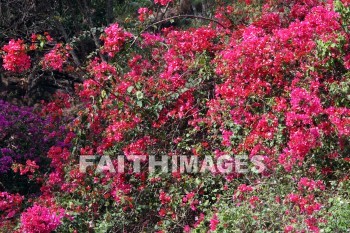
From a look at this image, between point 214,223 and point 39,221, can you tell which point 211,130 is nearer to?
point 214,223

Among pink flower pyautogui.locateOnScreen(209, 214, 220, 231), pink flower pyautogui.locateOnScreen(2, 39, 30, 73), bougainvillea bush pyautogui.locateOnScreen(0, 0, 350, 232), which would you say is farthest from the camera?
pink flower pyautogui.locateOnScreen(2, 39, 30, 73)

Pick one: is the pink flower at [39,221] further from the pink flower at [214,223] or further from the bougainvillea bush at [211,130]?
the pink flower at [214,223]

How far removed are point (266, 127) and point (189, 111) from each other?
0.79 m

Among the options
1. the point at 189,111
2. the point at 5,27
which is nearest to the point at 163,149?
the point at 189,111

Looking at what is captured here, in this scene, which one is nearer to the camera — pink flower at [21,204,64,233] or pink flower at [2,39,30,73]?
pink flower at [21,204,64,233]

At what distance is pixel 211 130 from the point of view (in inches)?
177

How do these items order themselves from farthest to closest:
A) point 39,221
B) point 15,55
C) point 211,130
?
1. point 211,130
2. point 15,55
3. point 39,221

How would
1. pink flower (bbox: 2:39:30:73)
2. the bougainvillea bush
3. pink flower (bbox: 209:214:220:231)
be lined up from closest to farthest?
pink flower (bbox: 209:214:220:231)
the bougainvillea bush
pink flower (bbox: 2:39:30:73)

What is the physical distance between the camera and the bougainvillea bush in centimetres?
386

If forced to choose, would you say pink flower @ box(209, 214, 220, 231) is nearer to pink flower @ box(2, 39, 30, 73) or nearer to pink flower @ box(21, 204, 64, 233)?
pink flower @ box(21, 204, 64, 233)

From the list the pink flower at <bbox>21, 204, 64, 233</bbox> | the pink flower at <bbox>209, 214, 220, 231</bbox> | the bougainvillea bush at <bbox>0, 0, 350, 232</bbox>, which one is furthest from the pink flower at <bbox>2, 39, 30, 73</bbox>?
the pink flower at <bbox>209, 214, 220, 231</bbox>

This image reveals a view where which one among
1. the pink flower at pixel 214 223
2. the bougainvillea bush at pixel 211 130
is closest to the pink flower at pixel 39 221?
the bougainvillea bush at pixel 211 130

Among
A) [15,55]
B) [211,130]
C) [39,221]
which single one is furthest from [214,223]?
[15,55]

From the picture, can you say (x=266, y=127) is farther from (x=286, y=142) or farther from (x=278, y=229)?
(x=278, y=229)
